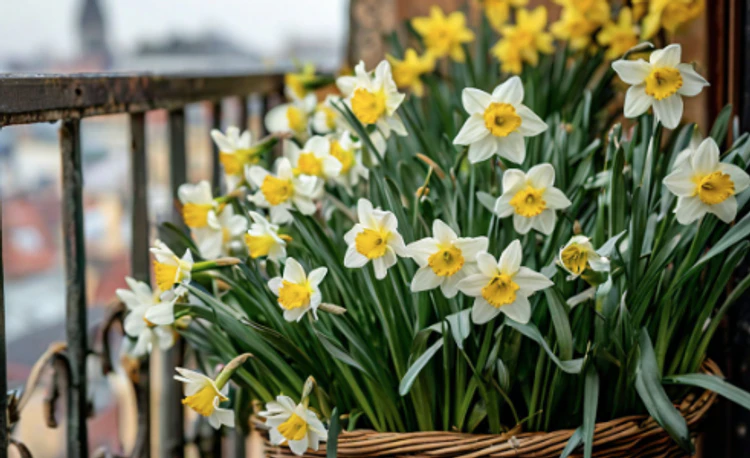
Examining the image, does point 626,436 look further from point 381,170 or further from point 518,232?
point 381,170

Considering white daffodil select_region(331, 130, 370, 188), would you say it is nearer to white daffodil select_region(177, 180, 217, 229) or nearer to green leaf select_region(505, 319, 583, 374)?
white daffodil select_region(177, 180, 217, 229)

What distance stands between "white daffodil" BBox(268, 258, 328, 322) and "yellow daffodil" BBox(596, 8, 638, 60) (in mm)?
707

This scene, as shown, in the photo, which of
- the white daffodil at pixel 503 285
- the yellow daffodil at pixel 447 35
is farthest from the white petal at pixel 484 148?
the yellow daffodil at pixel 447 35

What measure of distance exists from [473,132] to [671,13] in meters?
0.52

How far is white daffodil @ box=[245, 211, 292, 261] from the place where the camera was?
729 millimetres

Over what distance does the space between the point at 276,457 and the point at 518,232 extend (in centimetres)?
34

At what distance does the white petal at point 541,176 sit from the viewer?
0.67m

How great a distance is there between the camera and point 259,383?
29.2 inches

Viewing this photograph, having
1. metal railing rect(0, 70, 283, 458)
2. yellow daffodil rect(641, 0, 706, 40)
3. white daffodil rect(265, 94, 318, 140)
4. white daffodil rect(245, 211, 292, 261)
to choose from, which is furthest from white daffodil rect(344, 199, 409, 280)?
yellow daffodil rect(641, 0, 706, 40)

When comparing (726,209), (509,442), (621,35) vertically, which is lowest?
(509,442)

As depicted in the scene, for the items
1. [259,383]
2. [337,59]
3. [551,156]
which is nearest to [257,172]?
[259,383]

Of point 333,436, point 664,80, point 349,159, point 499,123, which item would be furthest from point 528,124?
point 333,436

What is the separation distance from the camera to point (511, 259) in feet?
2.06

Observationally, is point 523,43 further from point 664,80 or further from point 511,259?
point 511,259
